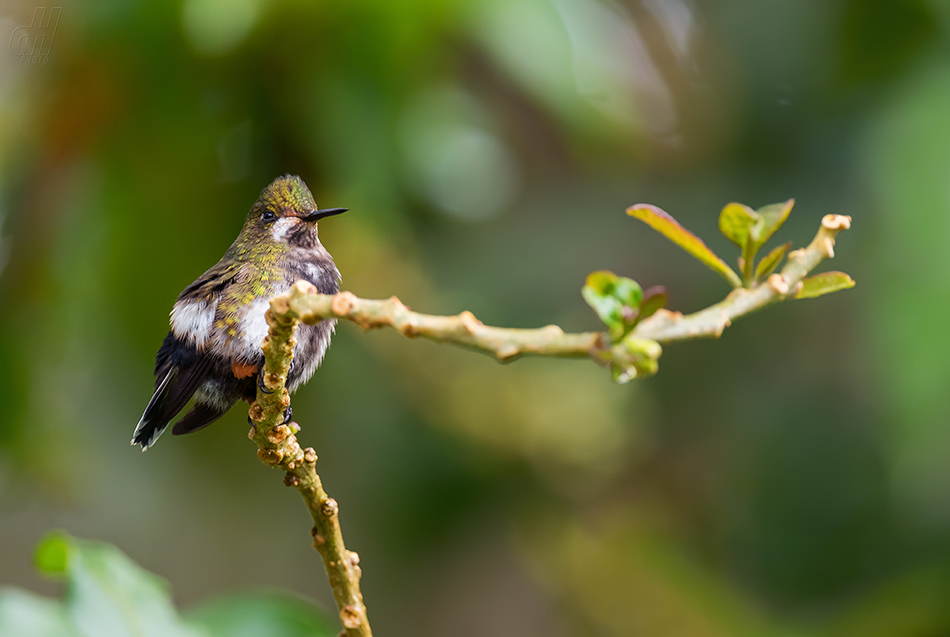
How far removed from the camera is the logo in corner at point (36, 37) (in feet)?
7.20

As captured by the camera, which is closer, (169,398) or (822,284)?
(822,284)

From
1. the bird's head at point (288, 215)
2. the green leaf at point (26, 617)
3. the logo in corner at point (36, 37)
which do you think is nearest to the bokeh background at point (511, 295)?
the logo in corner at point (36, 37)

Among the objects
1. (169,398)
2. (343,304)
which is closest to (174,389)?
(169,398)

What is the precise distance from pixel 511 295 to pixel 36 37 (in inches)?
101

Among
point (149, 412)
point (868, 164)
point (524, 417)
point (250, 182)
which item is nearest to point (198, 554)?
point (524, 417)

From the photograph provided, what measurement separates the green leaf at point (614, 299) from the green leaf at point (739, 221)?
0.13 metres

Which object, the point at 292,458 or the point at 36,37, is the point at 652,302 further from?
the point at 36,37

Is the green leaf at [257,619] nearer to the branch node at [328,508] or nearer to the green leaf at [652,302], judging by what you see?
the branch node at [328,508]

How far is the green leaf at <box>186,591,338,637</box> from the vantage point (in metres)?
1.52

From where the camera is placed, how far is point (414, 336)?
0.45 metres

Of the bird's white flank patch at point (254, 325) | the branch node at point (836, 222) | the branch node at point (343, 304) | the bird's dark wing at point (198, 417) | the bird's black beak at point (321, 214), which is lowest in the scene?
the branch node at point (343, 304)

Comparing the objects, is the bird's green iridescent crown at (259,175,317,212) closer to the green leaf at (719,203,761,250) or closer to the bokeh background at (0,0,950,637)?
the green leaf at (719,203,761,250)

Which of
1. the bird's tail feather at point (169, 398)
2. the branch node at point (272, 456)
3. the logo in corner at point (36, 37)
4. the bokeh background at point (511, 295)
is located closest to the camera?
the branch node at point (272, 456)

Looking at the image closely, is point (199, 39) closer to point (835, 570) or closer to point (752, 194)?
point (752, 194)
